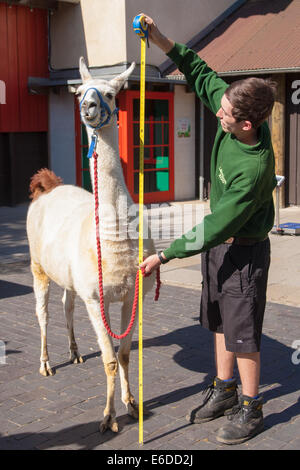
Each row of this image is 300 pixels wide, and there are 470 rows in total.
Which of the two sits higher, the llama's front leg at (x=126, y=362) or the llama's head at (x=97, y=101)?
the llama's head at (x=97, y=101)

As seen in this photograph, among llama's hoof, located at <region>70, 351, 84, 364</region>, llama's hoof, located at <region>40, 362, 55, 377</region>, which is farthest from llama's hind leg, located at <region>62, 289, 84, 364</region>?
llama's hoof, located at <region>40, 362, 55, 377</region>

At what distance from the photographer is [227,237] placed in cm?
356

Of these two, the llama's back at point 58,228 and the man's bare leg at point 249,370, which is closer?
the man's bare leg at point 249,370

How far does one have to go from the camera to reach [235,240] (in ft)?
12.5

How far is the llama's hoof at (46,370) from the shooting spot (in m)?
5.05

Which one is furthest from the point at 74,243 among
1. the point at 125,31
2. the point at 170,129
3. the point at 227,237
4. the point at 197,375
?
the point at 170,129

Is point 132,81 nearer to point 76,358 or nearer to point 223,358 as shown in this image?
point 76,358

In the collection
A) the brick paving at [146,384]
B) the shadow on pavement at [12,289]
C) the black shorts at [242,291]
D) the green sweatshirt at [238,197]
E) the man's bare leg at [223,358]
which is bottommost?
the brick paving at [146,384]

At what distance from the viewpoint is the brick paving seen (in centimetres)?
393

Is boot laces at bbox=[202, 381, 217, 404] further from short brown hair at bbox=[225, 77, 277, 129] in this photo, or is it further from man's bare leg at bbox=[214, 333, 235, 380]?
short brown hair at bbox=[225, 77, 277, 129]

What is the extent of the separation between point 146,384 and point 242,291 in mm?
1469

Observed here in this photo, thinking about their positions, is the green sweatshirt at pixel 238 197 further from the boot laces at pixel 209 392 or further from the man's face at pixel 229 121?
the boot laces at pixel 209 392

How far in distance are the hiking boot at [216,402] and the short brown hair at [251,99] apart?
185 cm

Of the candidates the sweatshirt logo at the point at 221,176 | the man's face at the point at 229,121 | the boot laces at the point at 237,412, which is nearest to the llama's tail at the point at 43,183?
the sweatshirt logo at the point at 221,176
